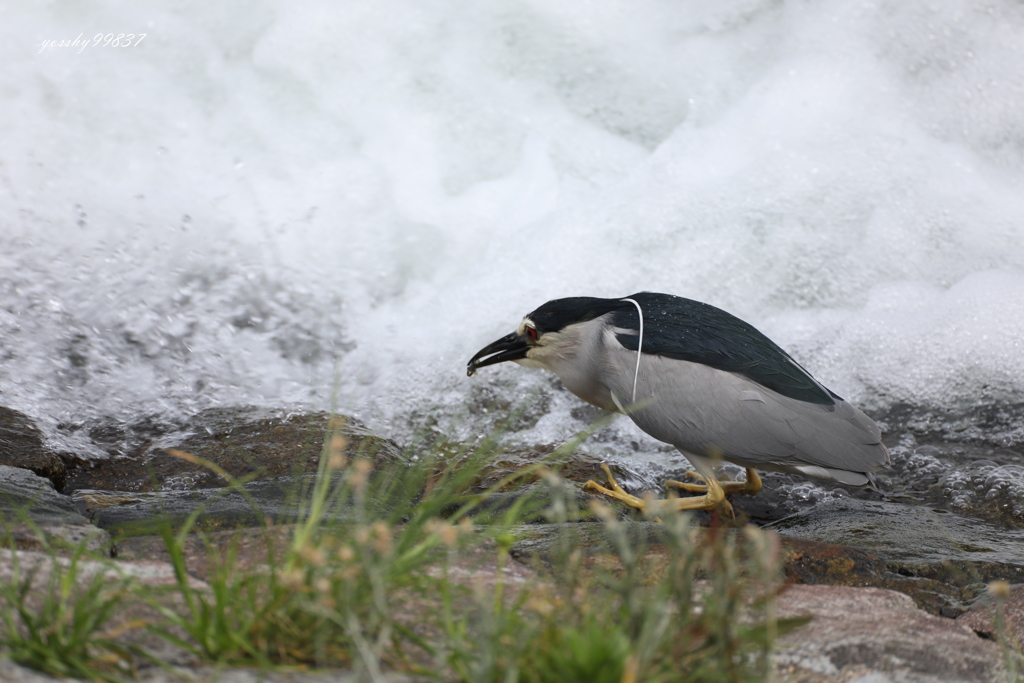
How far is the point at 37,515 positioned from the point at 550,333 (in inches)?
73.1

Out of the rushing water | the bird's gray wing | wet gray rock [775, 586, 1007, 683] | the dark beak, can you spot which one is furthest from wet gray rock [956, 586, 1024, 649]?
the dark beak

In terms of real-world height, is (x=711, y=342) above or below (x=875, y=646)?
above

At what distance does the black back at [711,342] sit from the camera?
2.90 metres

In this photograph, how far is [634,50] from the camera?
764 centimetres

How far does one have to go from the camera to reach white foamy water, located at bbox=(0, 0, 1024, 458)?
471cm

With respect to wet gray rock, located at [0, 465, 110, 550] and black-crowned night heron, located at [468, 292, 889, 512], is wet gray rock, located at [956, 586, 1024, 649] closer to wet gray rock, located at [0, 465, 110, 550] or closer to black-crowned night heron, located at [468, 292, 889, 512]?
black-crowned night heron, located at [468, 292, 889, 512]

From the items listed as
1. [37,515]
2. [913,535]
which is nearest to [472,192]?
[913,535]

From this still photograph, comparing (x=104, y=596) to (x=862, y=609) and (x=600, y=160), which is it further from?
(x=600, y=160)

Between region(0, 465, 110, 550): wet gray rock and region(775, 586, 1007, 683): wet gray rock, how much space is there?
1.31 meters

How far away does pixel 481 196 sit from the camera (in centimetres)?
654

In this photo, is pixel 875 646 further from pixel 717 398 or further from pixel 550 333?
pixel 550 333

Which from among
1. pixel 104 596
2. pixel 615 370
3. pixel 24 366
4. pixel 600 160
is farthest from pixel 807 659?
pixel 600 160

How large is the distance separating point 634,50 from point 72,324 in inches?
203

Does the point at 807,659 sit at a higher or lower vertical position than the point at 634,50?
lower
